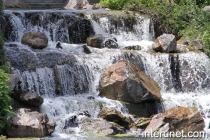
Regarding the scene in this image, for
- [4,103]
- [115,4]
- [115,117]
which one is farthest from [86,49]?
[115,4]

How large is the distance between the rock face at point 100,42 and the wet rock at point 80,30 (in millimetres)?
1213

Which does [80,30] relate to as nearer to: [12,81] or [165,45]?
[165,45]

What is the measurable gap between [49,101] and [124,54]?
13.2 ft

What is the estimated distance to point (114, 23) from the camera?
23.1m

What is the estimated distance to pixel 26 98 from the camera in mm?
15328

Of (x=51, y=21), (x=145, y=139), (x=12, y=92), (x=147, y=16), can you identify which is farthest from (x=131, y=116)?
(x=147, y=16)

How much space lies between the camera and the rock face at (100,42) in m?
20.6

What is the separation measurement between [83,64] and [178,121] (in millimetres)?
4280

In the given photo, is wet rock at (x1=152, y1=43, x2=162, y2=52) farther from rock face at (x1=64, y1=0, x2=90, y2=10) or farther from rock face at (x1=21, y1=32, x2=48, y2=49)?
rock face at (x1=64, y1=0, x2=90, y2=10)

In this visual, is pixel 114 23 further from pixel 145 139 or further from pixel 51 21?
pixel 145 139

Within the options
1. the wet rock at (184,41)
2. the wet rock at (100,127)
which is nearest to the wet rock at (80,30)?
the wet rock at (184,41)

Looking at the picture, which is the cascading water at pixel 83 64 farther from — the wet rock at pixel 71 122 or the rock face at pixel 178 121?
the rock face at pixel 178 121

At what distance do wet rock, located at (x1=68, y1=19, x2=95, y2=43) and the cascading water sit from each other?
0.24 feet

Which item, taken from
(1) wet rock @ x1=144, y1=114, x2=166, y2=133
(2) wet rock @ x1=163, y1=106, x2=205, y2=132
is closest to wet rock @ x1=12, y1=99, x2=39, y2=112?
(1) wet rock @ x1=144, y1=114, x2=166, y2=133
